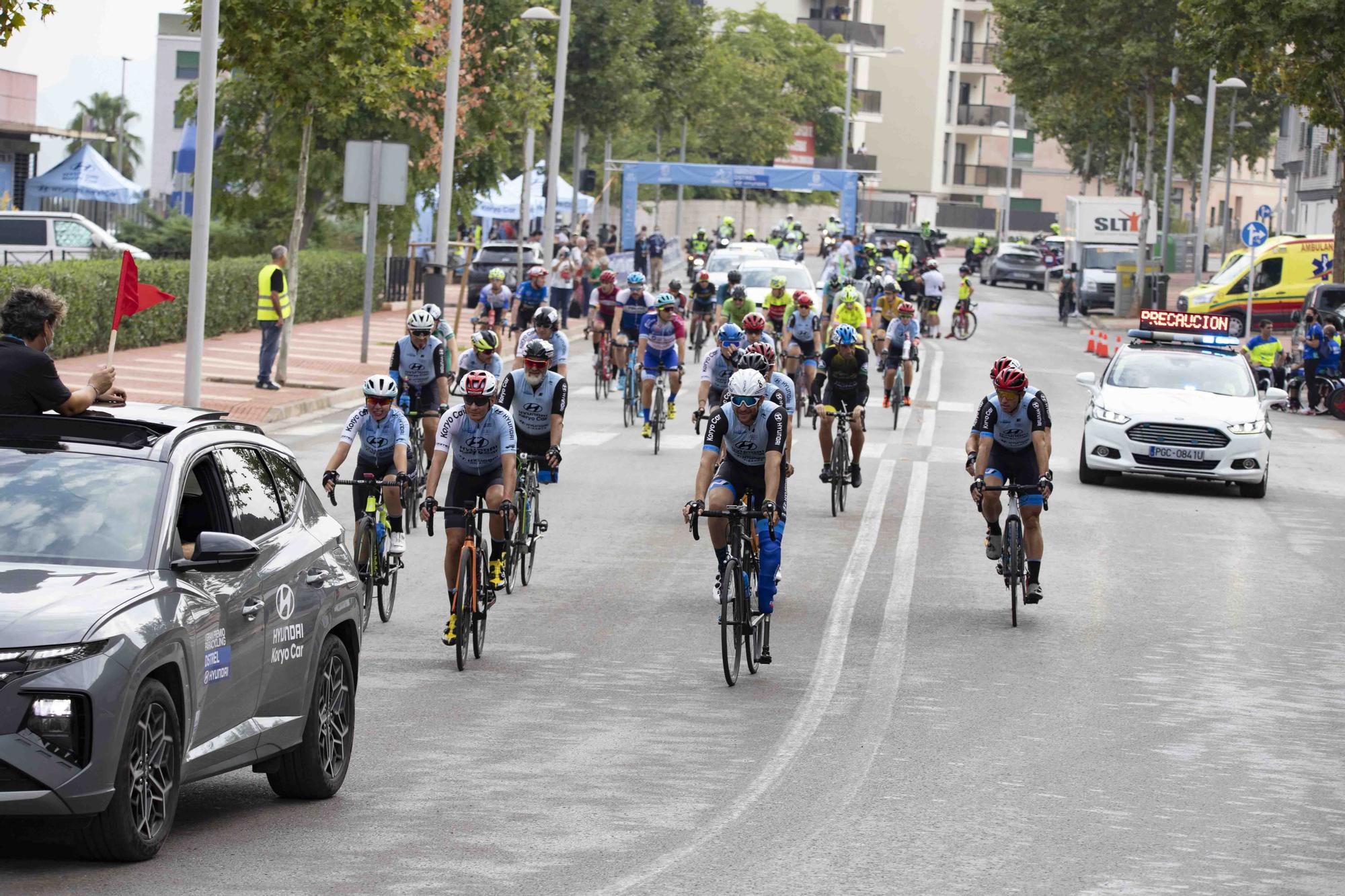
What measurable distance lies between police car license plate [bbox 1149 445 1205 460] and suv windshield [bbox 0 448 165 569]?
55.0 ft

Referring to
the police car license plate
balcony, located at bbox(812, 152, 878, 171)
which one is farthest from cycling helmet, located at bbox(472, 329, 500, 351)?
balcony, located at bbox(812, 152, 878, 171)

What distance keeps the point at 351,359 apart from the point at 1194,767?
24753 millimetres

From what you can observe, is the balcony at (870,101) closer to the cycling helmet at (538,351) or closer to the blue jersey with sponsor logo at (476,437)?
the cycling helmet at (538,351)

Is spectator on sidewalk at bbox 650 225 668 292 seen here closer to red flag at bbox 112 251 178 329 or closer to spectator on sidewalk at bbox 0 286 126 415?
red flag at bbox 112 251 178 329

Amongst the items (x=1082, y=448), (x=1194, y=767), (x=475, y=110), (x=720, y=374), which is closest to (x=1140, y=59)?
(x=475, y=110)

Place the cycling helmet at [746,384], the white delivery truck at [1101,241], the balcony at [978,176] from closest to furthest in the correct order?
the cycling helmet at [746,384] → the white delivery truck at [1101,241] → the balcony at [978,176]

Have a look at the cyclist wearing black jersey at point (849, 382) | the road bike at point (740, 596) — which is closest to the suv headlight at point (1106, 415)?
the cyclist wearing black jersey at point (849, 382)

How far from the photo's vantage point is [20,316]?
10039 mm

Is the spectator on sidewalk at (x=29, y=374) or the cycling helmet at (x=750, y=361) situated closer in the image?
the spectator on sidewalk at (x=29, y=374)

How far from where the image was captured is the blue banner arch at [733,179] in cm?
6750

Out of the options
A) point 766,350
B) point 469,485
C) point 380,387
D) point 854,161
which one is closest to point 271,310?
point 766,350

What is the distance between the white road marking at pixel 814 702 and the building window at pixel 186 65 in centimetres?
7702

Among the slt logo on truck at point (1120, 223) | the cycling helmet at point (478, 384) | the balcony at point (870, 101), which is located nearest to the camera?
the cycling helmet at point (478, 384)

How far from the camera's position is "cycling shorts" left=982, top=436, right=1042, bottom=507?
48.2 ft
